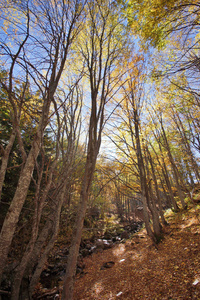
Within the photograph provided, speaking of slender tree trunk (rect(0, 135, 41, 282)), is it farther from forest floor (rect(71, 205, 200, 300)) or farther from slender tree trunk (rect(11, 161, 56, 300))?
forest floor (rect(71, 205, 200, 300))

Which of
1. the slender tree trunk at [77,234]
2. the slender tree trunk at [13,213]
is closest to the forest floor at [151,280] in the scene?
the slender tree trunk at [77,234]

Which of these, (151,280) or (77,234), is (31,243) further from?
(151,280)

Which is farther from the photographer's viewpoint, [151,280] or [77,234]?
[151,280]

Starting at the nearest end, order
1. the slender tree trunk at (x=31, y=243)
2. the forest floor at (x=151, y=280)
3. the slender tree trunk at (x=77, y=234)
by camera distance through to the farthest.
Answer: the slender tree trunk at (x=77, y=234), the slender tree trunk at (x=31, y=243), the forest floor at (x=151, y=280)

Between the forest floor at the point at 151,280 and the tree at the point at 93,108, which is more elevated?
the tree at the point at 93,108

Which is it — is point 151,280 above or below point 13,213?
below

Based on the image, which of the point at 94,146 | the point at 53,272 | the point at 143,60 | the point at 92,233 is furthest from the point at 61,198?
the point at 92,233

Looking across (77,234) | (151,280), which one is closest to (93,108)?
(77,234)

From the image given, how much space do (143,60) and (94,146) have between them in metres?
4.61

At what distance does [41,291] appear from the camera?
398 cm

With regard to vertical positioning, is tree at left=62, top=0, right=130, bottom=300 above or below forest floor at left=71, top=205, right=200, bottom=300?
above

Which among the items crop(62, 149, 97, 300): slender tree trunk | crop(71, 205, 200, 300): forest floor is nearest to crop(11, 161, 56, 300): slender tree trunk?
crop(62, 149, 97, 300): slender tree trunk

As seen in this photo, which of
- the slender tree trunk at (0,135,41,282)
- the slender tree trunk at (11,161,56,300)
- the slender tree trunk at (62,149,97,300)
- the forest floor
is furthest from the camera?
the forest floor

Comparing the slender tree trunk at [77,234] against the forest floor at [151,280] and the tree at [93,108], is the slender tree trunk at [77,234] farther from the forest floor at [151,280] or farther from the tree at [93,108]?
the forest floor at [151,280]
